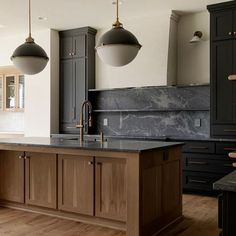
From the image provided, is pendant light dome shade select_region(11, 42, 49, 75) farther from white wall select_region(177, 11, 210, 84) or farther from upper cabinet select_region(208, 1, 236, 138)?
white wall select_region(177, 11, 210, 84)

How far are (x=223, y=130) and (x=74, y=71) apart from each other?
9.94 ft

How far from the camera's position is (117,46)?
3.38m

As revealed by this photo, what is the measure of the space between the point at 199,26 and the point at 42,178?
359 centimetres

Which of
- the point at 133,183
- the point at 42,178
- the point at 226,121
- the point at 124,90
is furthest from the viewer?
the point at 124,90

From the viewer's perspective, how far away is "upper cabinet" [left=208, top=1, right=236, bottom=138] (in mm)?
4984

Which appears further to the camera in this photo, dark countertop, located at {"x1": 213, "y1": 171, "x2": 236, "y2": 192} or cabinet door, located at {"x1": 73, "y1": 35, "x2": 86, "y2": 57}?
cabinet door, located at {"x1": 73, "y1": 35, "x2": 86, "y2": 57}

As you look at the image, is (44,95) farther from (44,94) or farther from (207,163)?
(207,163)

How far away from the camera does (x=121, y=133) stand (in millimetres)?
6309

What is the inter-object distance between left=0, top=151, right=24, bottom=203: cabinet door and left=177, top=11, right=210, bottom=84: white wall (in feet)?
10.0

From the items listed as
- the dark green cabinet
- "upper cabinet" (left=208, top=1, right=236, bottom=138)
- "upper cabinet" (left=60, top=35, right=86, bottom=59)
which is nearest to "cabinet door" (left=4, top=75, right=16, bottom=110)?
the dark green cabinet

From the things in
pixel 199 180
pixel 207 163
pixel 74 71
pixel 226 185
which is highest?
pixel 74 71

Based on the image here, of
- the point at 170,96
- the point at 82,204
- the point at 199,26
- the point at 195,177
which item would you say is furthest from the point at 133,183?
the point at 199,26

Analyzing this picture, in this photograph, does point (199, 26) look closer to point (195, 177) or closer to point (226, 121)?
point (226, 121)

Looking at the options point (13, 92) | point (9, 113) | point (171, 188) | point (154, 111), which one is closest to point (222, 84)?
point (154, 111)
